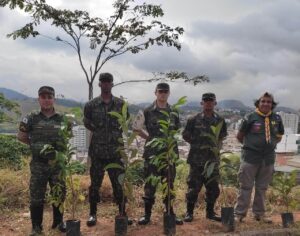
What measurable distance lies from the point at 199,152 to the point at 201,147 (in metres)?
0.14

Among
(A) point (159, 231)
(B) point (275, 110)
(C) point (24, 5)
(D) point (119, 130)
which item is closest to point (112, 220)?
(A) point (159, 231)

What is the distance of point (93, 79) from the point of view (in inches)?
381

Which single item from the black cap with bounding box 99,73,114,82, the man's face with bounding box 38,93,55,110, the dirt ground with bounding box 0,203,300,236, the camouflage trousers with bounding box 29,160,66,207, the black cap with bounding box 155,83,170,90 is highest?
the black cap with bounding box 99,73,114,82

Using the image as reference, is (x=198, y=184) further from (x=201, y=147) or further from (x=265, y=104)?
(x=265, y=104)

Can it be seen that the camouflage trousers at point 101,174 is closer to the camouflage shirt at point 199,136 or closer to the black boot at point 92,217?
the black boot at point 92,217

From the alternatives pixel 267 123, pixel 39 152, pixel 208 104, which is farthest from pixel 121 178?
pixel 267 123

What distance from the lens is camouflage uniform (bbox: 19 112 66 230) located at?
5328 mm

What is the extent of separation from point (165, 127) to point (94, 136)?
96 cm

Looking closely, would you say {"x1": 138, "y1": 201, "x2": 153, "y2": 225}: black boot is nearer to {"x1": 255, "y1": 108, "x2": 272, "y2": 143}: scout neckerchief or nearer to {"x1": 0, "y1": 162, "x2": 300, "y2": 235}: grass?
{"x1": 0, "y1": 162, "x2": 300, "y2": 235}: grass

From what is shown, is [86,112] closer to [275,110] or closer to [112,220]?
[112,220]

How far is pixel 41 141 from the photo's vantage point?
5320mm

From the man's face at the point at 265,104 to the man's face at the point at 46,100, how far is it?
2.78 meters

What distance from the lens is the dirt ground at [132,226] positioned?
5543 millimetres

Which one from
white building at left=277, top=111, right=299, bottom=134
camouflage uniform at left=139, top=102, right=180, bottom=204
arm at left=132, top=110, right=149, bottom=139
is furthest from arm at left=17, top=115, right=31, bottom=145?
white building at left=277, top=111, right=299, bottom=134
